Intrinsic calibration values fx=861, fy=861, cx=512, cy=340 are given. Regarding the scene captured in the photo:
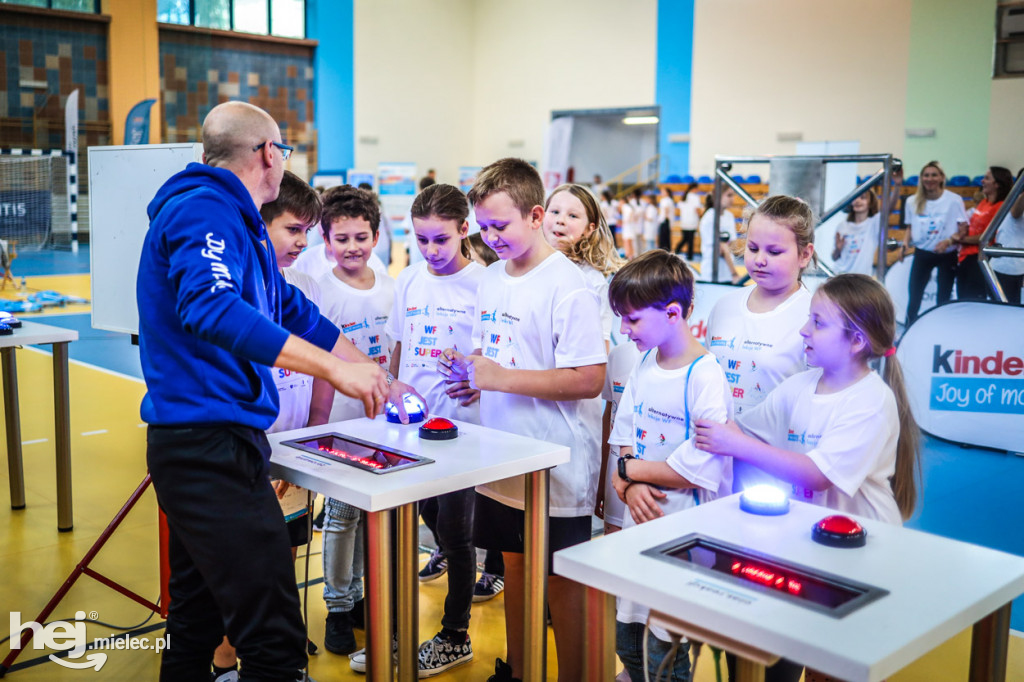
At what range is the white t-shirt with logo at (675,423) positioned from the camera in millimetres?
2020

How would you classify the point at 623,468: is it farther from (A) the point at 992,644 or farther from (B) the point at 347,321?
(B) the point at 347,321

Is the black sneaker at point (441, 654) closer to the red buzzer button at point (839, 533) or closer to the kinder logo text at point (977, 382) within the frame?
the red buzzer button at point (839, 533)

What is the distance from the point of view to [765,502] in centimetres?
163

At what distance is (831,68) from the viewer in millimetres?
16688

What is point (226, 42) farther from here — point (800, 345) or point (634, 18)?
point (800, 345)

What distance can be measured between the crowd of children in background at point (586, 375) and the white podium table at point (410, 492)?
0.76ft

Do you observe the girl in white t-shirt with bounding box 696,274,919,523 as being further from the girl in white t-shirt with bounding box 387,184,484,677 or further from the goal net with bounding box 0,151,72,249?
the goal net with bounding box 0,151,72,249

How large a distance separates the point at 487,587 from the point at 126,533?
5.91ft

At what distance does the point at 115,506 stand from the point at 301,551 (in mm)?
1206

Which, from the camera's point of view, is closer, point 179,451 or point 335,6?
point 179,451

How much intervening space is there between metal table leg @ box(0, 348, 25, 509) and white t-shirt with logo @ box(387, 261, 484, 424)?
233 cm

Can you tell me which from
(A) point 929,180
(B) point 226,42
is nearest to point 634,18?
(B) point 226,42

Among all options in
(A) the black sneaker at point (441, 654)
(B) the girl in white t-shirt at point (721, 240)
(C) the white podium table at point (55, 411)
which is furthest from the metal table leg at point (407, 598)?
(B) the girl in white t-shirt at point (721, 240)

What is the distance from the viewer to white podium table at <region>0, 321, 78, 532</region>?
146 inches
